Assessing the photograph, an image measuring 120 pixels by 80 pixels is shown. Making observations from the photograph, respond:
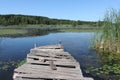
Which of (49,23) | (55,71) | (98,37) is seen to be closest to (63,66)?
(55,71)

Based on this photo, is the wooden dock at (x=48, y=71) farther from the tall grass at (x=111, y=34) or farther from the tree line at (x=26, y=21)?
the tree line at (x=26, y=21)

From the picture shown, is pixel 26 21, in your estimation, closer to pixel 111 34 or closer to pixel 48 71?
pixel 111 34

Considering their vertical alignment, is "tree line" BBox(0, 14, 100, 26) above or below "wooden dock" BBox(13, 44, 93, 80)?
above

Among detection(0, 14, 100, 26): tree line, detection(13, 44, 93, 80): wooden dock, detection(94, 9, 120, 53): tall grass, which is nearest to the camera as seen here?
detection(13, 44, 93, 80): wooden dock

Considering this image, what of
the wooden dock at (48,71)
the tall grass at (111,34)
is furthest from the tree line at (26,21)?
the wooden dock at (48,71)

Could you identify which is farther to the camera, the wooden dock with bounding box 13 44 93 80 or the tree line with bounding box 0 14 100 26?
the tree line with bounding box 0 14 100 26

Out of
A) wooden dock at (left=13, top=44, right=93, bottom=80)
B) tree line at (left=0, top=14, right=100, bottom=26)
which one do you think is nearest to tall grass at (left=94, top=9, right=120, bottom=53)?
wooden dock at (left=13, top=44, right=93, bottom=80)

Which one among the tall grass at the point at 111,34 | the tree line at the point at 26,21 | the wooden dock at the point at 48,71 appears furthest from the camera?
the tree line at the point at 26,21

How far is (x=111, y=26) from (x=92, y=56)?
3751 millimetres

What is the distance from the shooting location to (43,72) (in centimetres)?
1229

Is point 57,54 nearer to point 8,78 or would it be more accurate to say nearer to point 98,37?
point 8,78

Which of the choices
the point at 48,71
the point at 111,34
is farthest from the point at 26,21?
the point at 48,71

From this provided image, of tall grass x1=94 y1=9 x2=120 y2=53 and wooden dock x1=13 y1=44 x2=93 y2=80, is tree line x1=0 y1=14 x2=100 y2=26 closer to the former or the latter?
tall grass x1=94 y1=9 x2=120 y2=53

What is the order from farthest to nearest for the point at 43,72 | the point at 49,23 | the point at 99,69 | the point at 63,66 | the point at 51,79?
the point at 49,23
the point at 99,69
the point at 63,66
the point at 43,72
the point at 51,79
